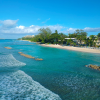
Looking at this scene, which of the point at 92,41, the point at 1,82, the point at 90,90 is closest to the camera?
the point at 90,90

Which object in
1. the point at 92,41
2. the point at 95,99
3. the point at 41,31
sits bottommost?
the point at 95,99

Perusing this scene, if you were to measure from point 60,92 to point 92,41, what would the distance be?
44414 millimetres

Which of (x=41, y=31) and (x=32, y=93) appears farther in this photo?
(x=41, y=31)

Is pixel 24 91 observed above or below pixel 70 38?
below

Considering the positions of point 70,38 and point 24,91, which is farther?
point 70,38

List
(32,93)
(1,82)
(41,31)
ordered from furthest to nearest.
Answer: (41,31)
(1,82)
(32,93)

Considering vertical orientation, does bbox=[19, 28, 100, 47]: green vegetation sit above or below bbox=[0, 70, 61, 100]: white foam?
above

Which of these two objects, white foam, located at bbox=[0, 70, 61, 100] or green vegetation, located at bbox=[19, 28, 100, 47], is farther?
green vegetation, located at bbox=[19, 28, 100, 47]

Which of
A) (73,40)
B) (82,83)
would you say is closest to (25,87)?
(82,83)

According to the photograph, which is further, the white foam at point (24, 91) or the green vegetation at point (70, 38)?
the green vegetation at point (70, 38)

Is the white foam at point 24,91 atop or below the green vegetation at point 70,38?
below

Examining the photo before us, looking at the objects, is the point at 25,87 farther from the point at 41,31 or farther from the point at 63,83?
the point at 41,31

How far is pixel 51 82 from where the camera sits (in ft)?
35.4

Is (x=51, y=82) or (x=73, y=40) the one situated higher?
(x=73, y=40)
